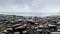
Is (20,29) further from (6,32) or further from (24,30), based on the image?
(6,32)

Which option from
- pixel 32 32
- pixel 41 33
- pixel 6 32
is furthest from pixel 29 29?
pixel 6 32

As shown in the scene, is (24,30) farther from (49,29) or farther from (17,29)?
(49,29)

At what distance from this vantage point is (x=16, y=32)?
165 inches

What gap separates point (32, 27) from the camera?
475cm

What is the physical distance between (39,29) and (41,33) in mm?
265

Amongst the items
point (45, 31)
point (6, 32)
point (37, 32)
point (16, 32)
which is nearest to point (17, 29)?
point (16, 32)

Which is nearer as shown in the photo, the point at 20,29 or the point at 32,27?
the point at 20,29

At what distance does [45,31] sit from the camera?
13.9ft

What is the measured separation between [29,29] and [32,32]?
0.24 meters

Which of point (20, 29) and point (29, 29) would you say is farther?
point (29, 29)

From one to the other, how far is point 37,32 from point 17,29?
74 centimetres

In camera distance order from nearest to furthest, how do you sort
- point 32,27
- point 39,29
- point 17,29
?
point 17,29 < point 39,29 < point 32,27

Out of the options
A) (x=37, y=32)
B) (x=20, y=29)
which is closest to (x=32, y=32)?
(x=37, y=32)

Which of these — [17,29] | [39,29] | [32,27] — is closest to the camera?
[17,29]
